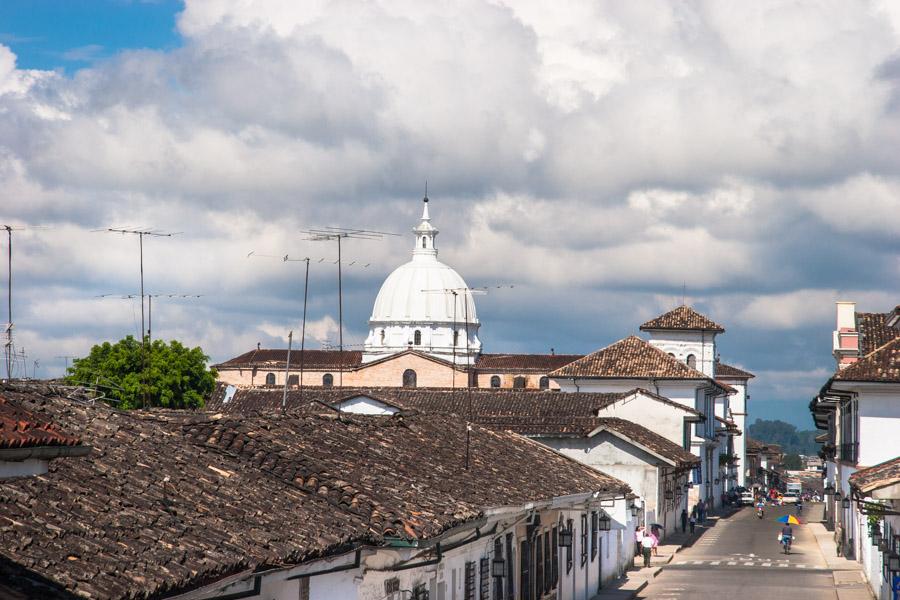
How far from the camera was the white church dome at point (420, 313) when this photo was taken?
128m

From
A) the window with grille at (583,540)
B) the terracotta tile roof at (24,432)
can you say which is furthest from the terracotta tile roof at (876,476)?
the terracotta tile roof at (24,432)

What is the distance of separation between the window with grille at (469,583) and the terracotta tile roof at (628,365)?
4888 centimetres

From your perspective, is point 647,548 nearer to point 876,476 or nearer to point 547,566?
point 876,476

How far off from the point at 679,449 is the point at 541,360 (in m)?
74.5

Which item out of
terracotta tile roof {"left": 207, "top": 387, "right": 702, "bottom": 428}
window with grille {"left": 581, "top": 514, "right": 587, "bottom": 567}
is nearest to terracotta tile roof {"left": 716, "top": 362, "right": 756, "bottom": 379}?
terracotta tile roof {"left": 207, "top": 387, "right": 702, "bottom": 428}

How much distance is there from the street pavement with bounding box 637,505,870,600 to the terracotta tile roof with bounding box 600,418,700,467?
2.93 m

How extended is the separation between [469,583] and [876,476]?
44.6ft

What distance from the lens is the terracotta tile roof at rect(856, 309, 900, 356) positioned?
48844mm

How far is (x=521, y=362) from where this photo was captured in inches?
4936

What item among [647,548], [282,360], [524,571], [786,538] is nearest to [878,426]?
[647,548]

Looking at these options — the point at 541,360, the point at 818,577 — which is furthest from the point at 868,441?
the point at 541,360

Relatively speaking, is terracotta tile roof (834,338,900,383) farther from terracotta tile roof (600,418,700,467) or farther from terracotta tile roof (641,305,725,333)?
terracotta tile roof (641,305,725,333)

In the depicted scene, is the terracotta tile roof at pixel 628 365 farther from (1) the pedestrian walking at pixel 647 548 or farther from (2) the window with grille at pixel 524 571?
(2) the window with grille at pixel 524 571

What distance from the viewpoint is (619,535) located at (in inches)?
1425
